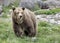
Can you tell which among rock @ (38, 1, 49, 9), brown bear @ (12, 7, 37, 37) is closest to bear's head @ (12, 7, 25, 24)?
brown bear @ (12, 7, 37, 37)

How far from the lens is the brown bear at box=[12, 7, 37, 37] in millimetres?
9484

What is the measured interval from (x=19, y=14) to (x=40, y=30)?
10.9ft

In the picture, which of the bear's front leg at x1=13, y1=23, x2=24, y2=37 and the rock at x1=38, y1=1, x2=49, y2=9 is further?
the rock at x1=38, y1=1, x2=49, y2=9

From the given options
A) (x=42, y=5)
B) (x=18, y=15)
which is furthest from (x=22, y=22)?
(x=42, y=5)

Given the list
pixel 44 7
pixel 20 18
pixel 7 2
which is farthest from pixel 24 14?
pixel 7 2

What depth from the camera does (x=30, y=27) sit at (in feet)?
32.6

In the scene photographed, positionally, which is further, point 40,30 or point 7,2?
point 7,2

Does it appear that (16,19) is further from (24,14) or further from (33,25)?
(33,25)

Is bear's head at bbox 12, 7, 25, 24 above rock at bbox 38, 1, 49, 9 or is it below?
above

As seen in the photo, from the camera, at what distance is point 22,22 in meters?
9.74

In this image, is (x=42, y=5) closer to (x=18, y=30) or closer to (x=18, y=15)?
(x=18, y=30)

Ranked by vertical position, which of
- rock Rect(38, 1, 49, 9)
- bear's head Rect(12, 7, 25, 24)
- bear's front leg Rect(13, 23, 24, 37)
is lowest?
rock Rect(38, 1, 49, 9)

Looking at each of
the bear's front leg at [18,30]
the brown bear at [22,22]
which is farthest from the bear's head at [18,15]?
the bear's front leg at [18,30]

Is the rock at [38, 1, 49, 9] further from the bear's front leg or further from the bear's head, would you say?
the bear's head
